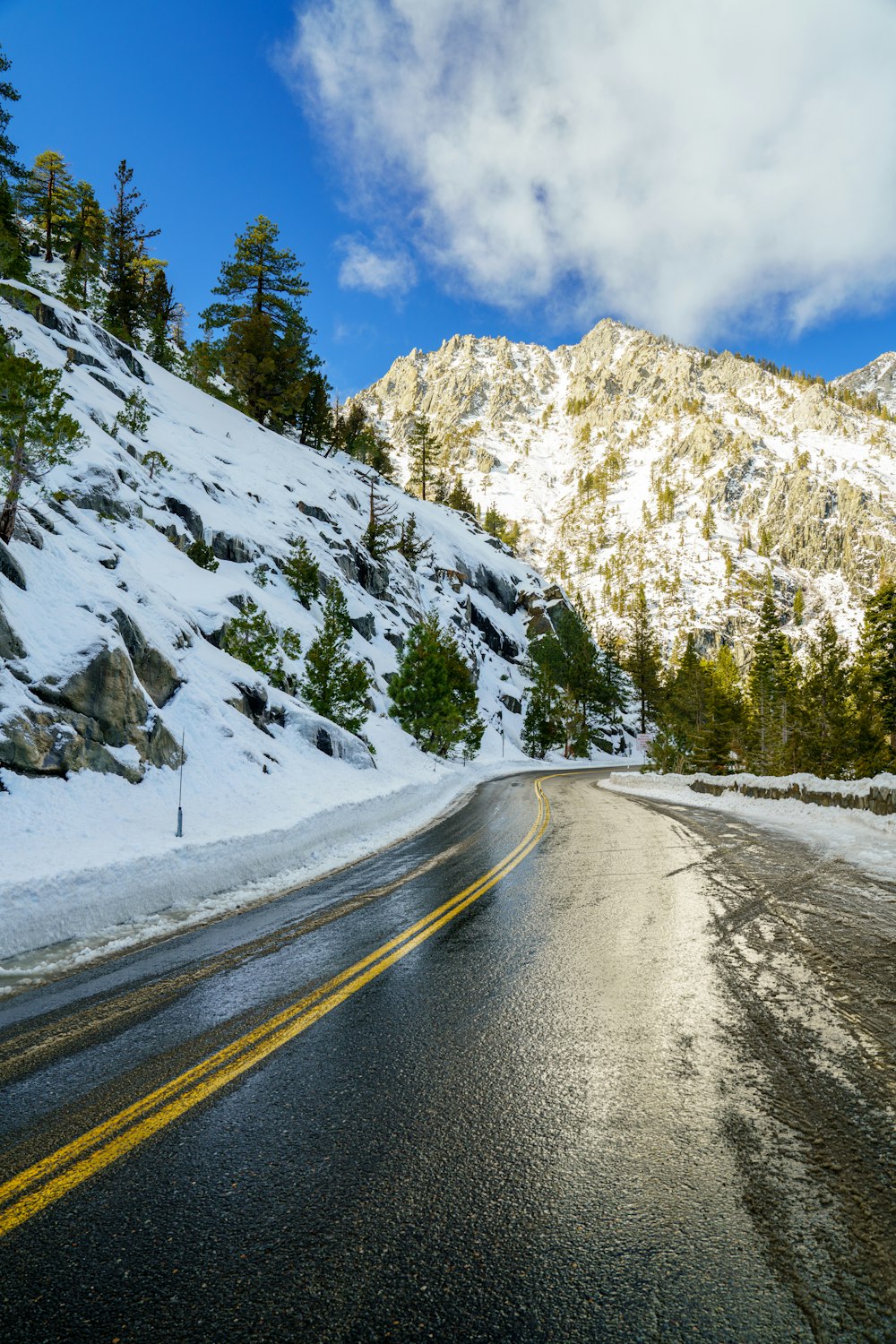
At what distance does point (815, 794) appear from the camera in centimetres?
1658

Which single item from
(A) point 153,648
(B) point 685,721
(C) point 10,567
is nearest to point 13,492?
(C) point 10,567

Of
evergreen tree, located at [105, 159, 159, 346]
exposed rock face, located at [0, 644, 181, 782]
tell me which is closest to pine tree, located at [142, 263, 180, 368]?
evergreen tree, located at [105, 159, 159, 346]

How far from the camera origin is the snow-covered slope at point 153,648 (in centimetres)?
1096

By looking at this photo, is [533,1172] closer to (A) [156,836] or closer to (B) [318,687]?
(A) [156,836]

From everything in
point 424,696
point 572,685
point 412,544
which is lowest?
point 424,696

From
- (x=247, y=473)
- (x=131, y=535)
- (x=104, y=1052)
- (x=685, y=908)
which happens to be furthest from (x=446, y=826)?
(x=247, y=473)

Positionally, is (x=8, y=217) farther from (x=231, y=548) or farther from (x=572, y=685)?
(x=572, y=685)

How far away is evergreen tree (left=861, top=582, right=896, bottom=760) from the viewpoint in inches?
1412

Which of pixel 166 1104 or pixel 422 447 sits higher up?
pixel 422 447

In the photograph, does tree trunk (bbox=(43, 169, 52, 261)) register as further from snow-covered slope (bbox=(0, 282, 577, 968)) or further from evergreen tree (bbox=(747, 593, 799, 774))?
evergreen tree (bbox=(747, 593, 799, 774))

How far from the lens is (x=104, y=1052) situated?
4.08 m

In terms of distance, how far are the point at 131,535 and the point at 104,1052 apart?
81.1 ft

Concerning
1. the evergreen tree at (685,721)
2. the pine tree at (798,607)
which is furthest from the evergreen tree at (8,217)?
the pine tree at (798,607)

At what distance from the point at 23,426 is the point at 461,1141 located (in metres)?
16.2
